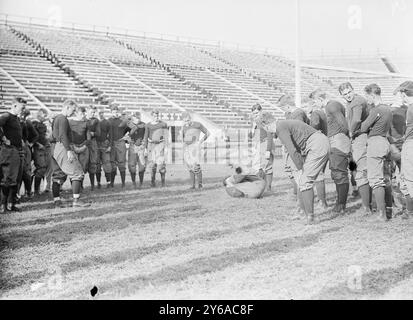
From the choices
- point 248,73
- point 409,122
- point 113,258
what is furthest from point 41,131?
point 248,73

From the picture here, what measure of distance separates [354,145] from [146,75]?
1743cm

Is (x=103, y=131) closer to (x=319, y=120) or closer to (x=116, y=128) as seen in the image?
(x=116, y=128)

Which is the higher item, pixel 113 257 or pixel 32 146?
pixel 32 146

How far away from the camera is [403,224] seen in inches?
198

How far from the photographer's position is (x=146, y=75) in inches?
861

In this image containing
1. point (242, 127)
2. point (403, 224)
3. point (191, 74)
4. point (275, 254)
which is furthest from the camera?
point (191, 74)

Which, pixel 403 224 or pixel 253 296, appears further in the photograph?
pixel 403 224

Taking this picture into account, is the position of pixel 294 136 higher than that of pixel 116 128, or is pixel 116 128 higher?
pixel 116 128

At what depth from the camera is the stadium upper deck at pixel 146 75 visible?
17.6m
